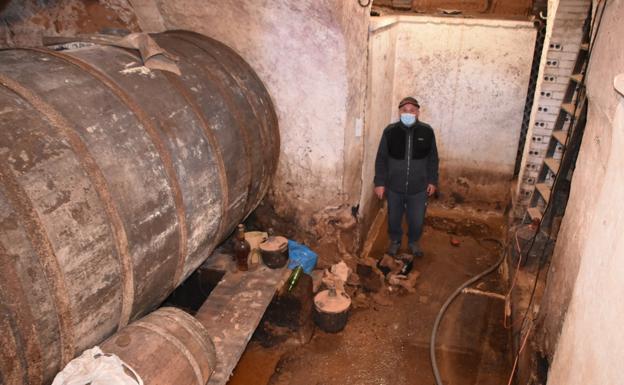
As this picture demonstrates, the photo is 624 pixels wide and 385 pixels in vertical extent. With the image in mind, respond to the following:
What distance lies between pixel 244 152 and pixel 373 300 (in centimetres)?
240

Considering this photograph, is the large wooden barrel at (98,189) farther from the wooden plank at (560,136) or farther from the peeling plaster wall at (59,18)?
the wooden plank at (560,136)

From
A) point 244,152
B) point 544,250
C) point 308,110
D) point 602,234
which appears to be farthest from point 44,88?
point 544,250

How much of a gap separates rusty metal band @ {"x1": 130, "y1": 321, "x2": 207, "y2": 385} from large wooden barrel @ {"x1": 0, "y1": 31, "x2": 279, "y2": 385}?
19cm

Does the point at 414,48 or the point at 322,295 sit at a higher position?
the point at 414,48

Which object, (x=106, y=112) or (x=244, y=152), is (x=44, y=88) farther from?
(x=244, y=152)

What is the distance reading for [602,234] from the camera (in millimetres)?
2002

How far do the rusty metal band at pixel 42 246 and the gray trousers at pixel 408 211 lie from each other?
4.13 metres

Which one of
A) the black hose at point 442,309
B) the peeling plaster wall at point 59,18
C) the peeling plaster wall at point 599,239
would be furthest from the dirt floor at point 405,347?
the peeling plaster wall at point 59,18

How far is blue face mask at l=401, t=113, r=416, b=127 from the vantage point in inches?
202

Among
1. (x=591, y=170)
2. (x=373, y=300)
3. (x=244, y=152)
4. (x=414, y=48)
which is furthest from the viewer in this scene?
(x=414, y=48)

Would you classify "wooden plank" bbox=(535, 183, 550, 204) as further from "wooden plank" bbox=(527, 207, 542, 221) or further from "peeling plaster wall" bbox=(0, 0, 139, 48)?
"peeling plaster wall" bbox=(0, 0, 139, 48)

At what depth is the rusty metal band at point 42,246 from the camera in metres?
2.00

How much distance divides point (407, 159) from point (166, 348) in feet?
12.2

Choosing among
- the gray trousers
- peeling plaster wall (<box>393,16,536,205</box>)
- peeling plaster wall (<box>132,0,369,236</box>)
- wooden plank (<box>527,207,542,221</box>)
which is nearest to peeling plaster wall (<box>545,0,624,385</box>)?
wooden plank (<box>527,207,542,221</box>)
